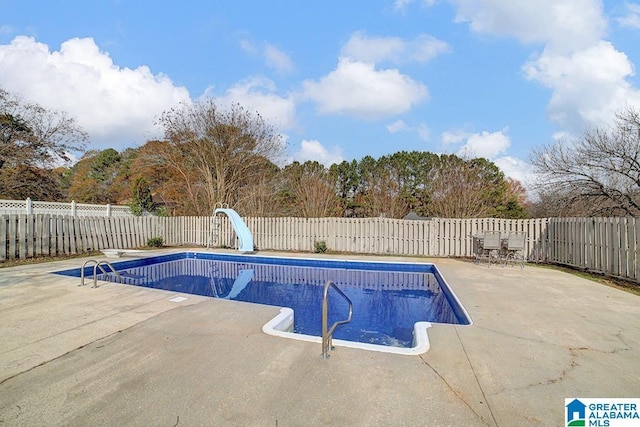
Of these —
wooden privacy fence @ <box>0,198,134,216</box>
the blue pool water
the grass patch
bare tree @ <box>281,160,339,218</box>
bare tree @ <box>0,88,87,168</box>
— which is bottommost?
the blue pool water

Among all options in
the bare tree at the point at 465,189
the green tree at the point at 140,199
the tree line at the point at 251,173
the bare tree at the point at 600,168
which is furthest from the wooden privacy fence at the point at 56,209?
the bare tree at the point at 600,168

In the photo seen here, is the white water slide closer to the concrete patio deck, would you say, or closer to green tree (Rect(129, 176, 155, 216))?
green tree (Rect(129, 176, 155, 216))

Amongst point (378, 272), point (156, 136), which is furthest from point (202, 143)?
point (378, 272)

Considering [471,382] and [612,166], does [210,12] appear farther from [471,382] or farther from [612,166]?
[612,166]

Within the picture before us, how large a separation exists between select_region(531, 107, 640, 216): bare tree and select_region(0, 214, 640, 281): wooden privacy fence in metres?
1.48

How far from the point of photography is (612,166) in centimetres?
906

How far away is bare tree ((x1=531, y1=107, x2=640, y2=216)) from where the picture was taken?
8805mm

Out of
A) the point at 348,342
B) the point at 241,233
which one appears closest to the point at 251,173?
the point at 241,233

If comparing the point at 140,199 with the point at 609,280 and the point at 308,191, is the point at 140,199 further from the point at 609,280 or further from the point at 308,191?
the point at 609,280

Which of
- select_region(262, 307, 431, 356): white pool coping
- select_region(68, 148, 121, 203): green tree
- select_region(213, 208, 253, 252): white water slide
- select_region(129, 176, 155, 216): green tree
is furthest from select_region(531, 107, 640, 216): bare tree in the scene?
select_region(68, 148, 121, 203): green tree

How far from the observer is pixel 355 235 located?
464 inches

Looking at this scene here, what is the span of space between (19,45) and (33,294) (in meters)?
10.9

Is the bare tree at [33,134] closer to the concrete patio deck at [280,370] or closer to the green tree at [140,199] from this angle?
A: the green tree at [140,199]

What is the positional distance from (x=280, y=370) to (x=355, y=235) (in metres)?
9.33
